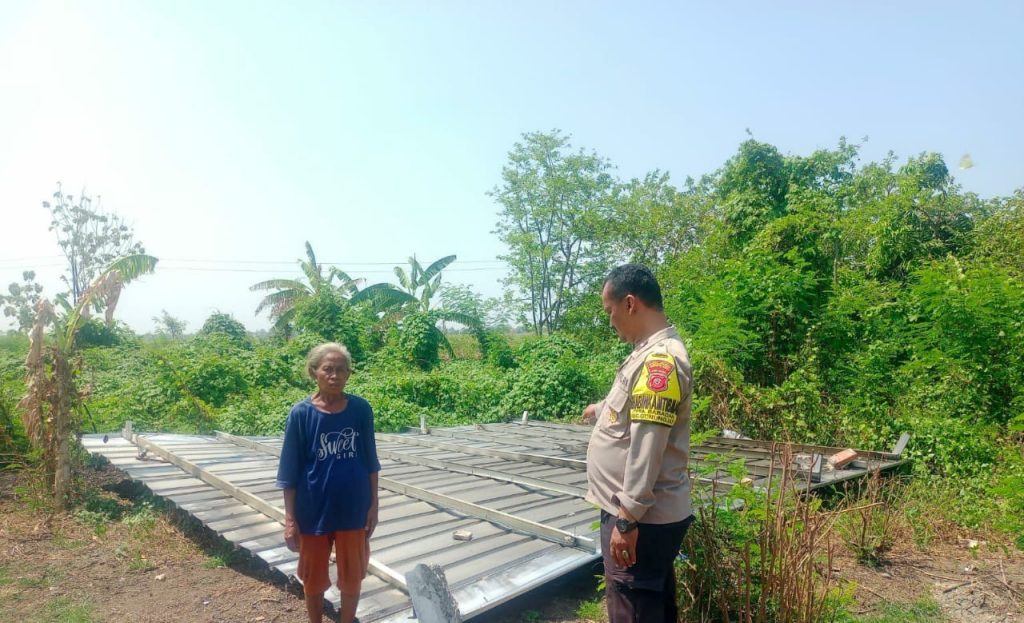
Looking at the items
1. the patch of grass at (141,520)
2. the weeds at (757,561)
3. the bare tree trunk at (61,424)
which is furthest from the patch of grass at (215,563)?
the weeds at (757,561)

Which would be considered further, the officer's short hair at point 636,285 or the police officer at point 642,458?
the officer's short hair at point 636,285

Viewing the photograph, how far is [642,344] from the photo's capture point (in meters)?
2.38

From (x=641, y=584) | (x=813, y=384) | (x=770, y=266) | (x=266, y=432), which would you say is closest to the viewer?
(x=641, y=584)

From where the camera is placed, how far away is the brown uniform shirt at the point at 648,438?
2.12 meters

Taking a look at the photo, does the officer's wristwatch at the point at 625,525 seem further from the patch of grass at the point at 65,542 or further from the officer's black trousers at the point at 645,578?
the patch of grass at the point at 65,542

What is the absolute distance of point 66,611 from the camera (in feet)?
12.9

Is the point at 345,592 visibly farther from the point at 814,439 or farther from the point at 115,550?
the point at 814,439

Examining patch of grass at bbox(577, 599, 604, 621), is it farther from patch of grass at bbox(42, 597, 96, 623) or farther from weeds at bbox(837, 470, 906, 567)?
patch of grass at bbox(42, 597, 96, 623)

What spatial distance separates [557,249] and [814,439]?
18369 mm

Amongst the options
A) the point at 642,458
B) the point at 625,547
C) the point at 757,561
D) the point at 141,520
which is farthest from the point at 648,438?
the point at 141,520

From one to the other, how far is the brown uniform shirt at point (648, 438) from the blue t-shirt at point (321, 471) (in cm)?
134

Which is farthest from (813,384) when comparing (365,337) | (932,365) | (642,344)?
(365,337)

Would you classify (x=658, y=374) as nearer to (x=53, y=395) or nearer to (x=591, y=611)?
(x=591, y=611)

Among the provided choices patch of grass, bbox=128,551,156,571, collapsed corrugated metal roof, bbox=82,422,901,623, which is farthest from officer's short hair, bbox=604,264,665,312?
patch of grass, bbox=128,551,156,571
